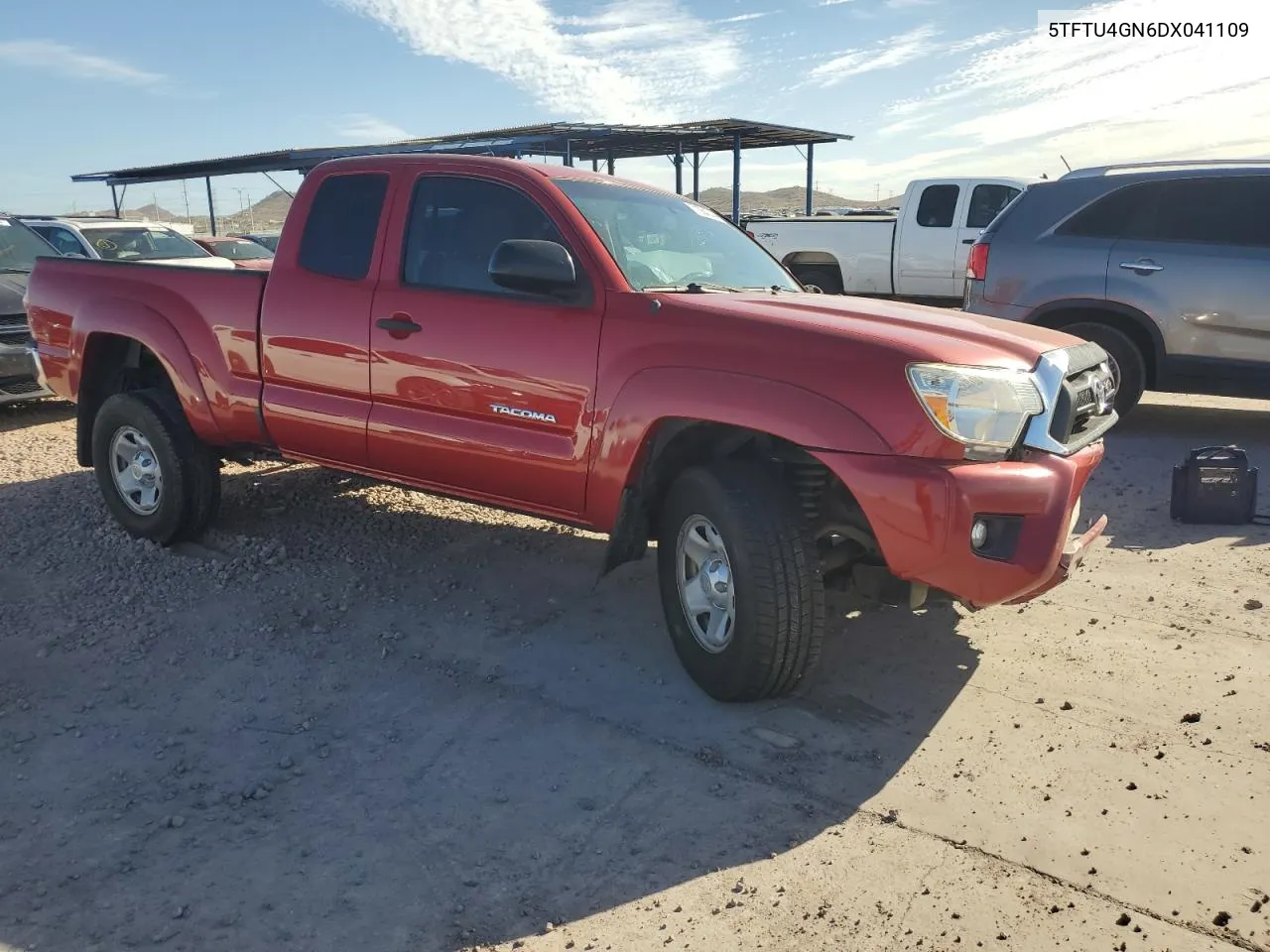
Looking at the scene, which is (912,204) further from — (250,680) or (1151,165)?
(250,680)

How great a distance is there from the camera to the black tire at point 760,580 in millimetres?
3404

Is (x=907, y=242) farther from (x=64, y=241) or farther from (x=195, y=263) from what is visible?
(x=64, y=241)

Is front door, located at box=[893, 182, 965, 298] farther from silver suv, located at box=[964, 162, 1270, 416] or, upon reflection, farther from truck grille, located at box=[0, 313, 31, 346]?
truck grille, located at box=[0, 313, 31, 346]

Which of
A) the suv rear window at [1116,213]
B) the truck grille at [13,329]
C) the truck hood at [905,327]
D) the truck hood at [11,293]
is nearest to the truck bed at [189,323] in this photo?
the truck hood at [905,327]

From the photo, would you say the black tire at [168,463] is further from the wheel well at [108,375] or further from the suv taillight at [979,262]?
the suv taillight at [979,262]

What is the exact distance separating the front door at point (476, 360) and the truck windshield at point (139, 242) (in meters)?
8.94

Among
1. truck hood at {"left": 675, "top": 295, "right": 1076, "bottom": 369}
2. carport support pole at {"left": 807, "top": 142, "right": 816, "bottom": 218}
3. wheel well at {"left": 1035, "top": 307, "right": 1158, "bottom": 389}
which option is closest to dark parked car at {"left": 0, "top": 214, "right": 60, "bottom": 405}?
truck hood at {"left": 675, "top": 295, "right": 1076, "bottom": 369}

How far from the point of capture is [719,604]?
12.1 feet

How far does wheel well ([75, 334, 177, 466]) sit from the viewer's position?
18.2ft

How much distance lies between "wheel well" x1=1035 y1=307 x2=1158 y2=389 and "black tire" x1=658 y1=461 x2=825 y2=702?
5.07m

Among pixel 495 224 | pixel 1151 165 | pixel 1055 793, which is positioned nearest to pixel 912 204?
pixel 1151 165

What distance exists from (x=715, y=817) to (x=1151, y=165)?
22.4 feet

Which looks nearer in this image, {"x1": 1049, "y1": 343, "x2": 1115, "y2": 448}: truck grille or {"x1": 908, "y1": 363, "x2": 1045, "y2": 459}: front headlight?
{"x1": 908, "y1": 363, "x2": 1045, "y2": 459}: front headlight

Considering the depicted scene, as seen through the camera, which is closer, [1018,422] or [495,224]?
[1018,422]
